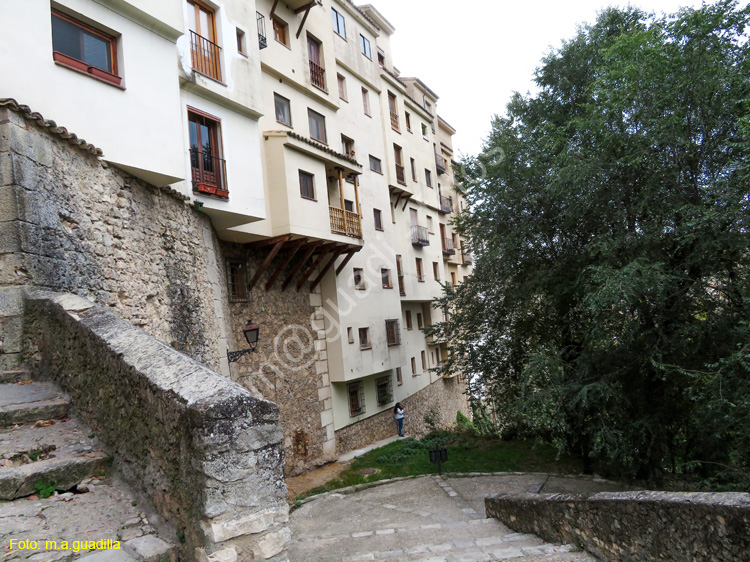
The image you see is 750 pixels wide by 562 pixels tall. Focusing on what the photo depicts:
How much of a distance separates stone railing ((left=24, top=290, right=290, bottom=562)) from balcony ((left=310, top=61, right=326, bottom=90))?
44.4 ft

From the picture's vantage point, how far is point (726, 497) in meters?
3.60

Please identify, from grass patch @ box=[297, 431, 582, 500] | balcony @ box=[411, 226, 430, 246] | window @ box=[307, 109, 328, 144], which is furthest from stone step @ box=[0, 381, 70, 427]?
balcony @ box=[411, 226, 430, 246]

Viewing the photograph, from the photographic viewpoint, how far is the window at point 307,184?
13730mm

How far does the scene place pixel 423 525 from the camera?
7.46m

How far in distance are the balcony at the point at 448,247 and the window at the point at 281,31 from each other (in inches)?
622

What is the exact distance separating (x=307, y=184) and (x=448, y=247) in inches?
629

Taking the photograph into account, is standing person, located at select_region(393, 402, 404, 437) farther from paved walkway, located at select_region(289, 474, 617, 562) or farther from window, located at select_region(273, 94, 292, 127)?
window, located at select_region(273, 94, 292, 127)

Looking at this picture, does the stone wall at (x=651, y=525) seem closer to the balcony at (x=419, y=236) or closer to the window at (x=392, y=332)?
the window at (x=392, y=332)

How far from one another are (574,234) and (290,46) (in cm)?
995

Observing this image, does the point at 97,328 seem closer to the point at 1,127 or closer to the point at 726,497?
the point at 1,127

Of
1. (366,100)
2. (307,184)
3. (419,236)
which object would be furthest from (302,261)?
(419,236)

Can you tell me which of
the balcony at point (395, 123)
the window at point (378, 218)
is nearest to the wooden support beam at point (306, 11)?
the window at point (378, 218)

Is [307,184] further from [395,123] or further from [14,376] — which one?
[395,123]

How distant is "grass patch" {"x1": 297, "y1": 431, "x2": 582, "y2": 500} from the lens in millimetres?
12742
